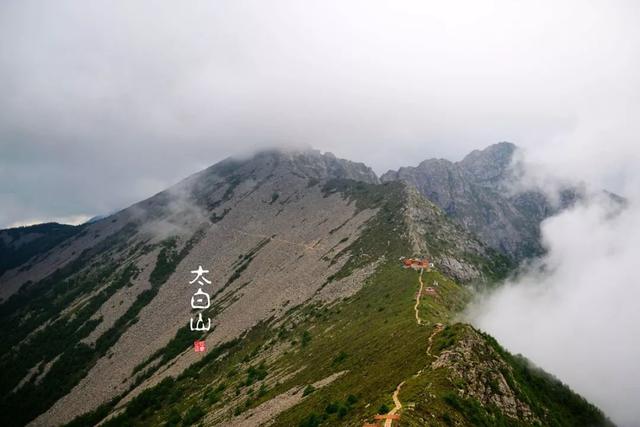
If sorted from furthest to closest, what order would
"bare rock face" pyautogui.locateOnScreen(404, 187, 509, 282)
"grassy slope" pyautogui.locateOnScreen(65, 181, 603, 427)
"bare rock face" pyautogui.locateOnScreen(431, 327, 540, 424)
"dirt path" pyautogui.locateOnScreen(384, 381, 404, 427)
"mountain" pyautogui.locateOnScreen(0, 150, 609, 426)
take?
"bare rock face" pyautogui.locateOnScreen(404, 187, 509, 282)
"mountain" pyautogui.locateOnScreen(0, 150, 609, 426)
"bare rock face" pyautogui.locateOnScreen(431, 327, 540, 424)
"grassy slope" pyautogui.locateOnScreen(65, 181, 603, 427)
"dirt path" pyautogui.locateOnScreen(384, 381, 404, 427)

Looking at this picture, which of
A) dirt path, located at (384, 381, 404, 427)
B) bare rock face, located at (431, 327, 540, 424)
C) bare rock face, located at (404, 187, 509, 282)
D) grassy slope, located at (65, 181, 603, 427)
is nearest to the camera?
dirt path, located at (384, 381, 404, 427)

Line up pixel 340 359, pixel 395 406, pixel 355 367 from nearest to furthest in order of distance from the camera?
1. pixel 395 406
2. pixel 355 367
3. pixel 340 359

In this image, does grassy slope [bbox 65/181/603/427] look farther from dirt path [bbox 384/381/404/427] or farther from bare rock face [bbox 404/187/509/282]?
bare rock face [bbox 404/187/509/282]

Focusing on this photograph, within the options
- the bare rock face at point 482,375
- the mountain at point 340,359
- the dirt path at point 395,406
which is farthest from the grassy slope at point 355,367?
the bare rock face at point 482,375

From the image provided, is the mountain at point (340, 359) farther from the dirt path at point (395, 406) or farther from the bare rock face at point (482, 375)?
the dirt path at point (395, 406)

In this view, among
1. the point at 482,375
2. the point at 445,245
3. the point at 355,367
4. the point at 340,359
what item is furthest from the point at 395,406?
the point at 445,245

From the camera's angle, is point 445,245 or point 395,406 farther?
point 445,245

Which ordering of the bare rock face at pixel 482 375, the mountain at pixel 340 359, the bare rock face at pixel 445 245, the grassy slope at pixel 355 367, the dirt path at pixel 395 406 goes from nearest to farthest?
1. the dirt path at pixel 395 406
2. the grassy slope at pixel 355 367
3. the bare rock face at pixel 482 375
4. the mountain at pixel 340 359
5. the bare rock face at pixel 445 245

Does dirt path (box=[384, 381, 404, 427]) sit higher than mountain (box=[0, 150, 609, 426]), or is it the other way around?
dirt path (box=[384, 381, 404, 427])

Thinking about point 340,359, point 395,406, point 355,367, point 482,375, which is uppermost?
point 395,406

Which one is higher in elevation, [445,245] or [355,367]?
[445,245]

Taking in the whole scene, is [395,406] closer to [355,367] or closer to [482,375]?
[482,375]

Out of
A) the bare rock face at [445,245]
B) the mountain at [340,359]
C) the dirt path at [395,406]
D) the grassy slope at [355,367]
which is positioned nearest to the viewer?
the dirt path at [395,406]

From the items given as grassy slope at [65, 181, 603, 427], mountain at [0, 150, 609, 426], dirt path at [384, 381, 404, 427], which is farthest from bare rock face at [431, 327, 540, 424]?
dirt path at [384, 381, 404, 427]
